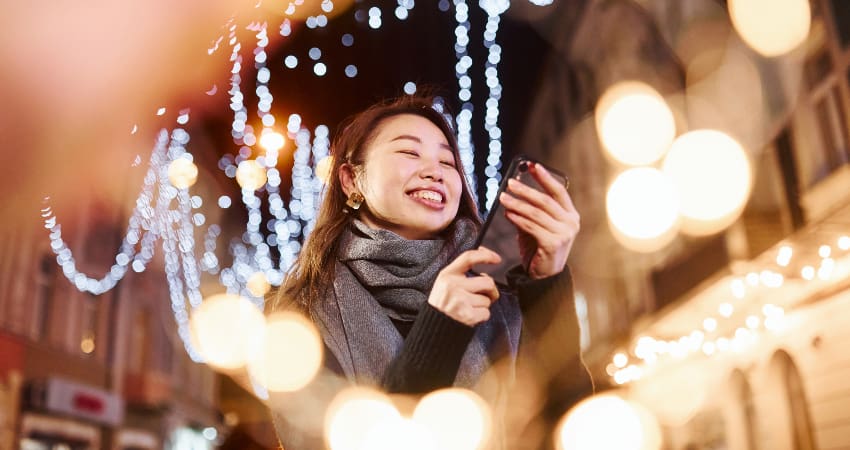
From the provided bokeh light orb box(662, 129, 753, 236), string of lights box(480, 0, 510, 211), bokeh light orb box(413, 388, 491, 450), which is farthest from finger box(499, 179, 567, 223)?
bokeh light orb box(662, 129, 753, 236)

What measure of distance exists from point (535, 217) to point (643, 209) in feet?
39.4

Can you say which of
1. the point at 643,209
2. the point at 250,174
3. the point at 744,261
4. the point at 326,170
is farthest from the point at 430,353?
the point at 643,209

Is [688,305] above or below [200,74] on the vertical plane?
above

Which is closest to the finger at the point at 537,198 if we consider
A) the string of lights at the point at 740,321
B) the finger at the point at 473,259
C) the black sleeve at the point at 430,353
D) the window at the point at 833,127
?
the finger at the point at 473,259

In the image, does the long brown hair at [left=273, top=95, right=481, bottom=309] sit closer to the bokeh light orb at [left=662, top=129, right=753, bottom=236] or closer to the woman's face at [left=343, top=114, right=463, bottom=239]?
the woman's face at [left=343, top=114, right=463, bottom=239]

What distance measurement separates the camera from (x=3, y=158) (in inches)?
62.8

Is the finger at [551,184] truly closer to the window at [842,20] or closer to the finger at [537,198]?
the finger at [537,198]

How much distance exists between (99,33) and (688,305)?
11165 mm

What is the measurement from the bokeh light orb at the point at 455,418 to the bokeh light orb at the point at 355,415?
0.19 feet

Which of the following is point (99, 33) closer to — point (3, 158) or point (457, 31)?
point (3, 158)

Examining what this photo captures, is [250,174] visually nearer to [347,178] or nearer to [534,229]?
[347,178]

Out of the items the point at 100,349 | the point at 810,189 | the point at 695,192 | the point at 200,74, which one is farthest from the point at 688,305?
the point at 100,349

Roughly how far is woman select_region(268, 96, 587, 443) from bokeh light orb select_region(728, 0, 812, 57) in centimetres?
830

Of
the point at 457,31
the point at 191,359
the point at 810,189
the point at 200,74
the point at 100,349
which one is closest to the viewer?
the point at 200,74
